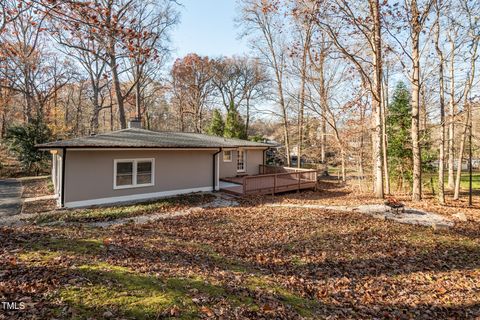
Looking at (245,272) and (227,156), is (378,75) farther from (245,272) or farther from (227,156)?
(245,272)

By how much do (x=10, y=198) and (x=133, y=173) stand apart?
6.13m

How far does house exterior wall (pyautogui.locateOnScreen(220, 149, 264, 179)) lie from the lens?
56.5 ft

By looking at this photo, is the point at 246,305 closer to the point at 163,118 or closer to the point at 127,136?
the point at 127,136

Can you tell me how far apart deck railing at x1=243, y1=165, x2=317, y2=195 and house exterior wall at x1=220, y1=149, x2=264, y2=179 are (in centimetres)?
143

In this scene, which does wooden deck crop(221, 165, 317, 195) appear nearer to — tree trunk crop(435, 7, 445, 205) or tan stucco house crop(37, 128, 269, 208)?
tan stucco house crop(37, 128, 269, 208)

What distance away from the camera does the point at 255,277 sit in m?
4.66

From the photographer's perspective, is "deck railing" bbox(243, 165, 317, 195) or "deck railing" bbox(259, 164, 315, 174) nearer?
"deck railing" bbox(243, 165, 317, 195)

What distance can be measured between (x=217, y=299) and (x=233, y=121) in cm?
2481

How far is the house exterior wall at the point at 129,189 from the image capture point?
10.6 meters

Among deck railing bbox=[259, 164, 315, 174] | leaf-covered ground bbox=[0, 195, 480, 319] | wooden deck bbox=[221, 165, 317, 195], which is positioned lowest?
leaf-covered ground bbox=[0, 195, 480, 319]

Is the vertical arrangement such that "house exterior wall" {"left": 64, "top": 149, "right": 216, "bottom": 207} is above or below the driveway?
above

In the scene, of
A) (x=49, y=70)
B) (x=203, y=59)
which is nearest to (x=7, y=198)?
(x=49, y=70)

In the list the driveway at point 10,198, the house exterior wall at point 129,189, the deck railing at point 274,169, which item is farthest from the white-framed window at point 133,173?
the deck railing at point 274,169

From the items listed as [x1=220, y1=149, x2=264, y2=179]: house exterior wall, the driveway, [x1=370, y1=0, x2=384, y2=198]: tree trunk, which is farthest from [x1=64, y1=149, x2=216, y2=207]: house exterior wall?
[x1=370, y1=0, x2=384, y2=198]: tree trunk
